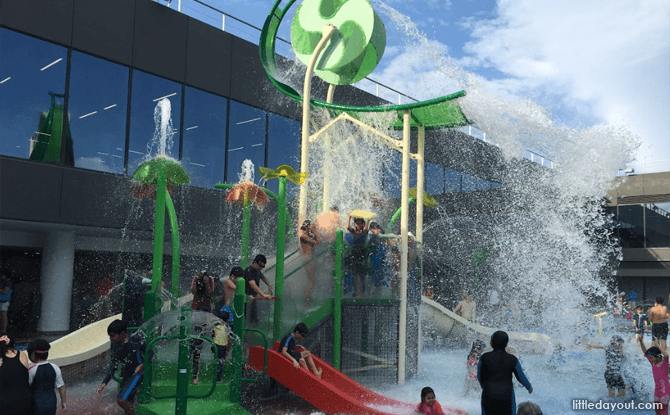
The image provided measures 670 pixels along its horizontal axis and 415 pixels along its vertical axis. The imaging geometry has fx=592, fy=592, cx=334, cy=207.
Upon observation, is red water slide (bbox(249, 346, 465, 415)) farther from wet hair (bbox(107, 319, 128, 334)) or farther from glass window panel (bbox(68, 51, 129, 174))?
glass window panel (bbox(68, 51, 129, 174))

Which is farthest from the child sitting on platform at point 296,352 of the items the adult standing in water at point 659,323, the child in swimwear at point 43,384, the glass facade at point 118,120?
the glass facade at point 118,120

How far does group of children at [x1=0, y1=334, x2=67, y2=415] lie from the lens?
526 cm

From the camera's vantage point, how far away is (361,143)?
15094 mm

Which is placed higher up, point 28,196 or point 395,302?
point 28,196

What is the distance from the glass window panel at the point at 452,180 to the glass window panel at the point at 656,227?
13840mm

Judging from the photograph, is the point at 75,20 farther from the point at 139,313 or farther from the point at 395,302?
the point at 395,302

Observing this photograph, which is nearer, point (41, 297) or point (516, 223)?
point (41, 297)

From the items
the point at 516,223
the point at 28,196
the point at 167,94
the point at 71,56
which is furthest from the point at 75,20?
the point at 516,223

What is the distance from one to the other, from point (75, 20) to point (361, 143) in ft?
25.5

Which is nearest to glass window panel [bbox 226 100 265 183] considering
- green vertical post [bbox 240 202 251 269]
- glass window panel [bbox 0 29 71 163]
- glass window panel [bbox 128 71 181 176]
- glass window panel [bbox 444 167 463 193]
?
glass window panel [bbox 128 71 181 176]

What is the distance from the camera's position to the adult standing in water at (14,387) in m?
5.23

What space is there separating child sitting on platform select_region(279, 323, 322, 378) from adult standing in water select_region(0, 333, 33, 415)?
3.95 m

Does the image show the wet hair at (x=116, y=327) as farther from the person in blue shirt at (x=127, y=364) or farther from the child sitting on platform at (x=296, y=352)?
the child sitting on platform at (x=296, y=352)

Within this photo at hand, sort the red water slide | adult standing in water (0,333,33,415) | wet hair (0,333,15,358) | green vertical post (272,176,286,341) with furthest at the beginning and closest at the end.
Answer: green vertical post (272,176,286,341) < the red water slide < wet hair (0,333,15,358) < adult standing in water (0,333,33,415)
